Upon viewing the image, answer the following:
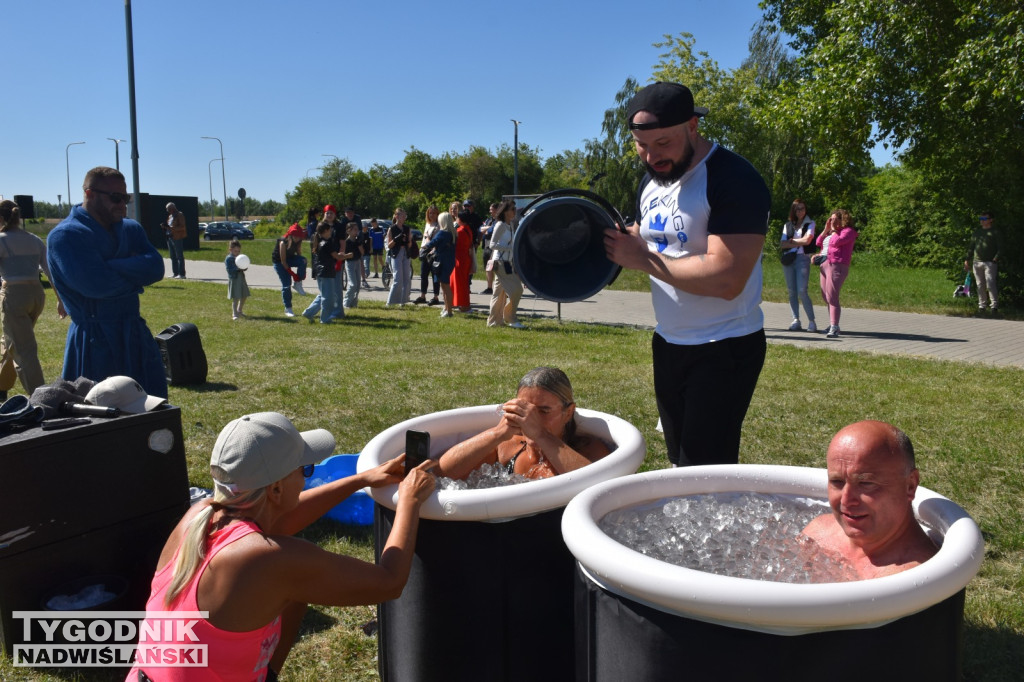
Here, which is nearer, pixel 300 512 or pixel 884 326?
pixel 300 512

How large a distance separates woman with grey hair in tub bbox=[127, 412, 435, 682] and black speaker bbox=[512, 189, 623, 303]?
3.17 feet

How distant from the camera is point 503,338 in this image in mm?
11289

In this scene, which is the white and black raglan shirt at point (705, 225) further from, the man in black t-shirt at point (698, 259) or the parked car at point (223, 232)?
the parked car at point (223, 232)

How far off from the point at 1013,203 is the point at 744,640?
16.7 meters

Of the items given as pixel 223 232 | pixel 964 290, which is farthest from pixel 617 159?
pixel 964 290

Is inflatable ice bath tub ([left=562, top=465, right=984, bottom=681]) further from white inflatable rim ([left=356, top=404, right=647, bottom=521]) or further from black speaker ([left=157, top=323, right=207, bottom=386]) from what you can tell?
black speaker ([left=157, top=323, right=207, bottom=386])

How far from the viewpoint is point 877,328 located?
41.4 feet

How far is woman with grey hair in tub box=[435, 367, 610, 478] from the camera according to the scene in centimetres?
298

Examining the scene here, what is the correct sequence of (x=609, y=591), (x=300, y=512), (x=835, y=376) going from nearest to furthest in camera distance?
1. (x=609, y=591)
2. (x=300, y=512)
3. (x=835, y=376)

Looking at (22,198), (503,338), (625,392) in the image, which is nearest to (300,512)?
(625,392)

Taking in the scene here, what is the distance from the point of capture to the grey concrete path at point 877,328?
10.5 metres

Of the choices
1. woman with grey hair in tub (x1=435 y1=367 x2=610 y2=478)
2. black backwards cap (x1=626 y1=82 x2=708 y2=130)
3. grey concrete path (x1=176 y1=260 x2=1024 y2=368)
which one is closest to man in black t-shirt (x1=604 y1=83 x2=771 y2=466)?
black backwards cap (x1=626 y1=82 x2=708 y2=130)

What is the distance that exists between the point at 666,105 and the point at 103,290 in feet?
11.5

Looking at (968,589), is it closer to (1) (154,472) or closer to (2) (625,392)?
(1) (154,472)
